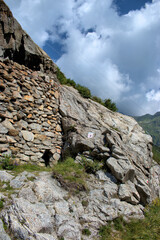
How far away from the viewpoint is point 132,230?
16.1 ft

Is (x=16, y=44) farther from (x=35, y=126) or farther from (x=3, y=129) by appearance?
(x=3, y=129)

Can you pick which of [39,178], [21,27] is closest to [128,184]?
[39,178]

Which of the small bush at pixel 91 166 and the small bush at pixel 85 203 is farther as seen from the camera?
the small bush at pixel 91 166

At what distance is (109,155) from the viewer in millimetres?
7977

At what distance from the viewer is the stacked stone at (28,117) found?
791 cm

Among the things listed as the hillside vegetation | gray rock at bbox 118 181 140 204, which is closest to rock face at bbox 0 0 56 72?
the hillside vegetation

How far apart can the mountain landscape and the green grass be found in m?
0.04

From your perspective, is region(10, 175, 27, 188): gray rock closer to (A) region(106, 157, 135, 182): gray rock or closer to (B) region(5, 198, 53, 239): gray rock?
(B) region(5, 198, 53, 239): gray rock

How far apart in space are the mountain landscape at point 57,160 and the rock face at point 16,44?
0.07 m

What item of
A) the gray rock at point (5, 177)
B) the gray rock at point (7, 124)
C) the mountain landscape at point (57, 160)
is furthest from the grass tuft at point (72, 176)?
the gray rock at point (7, 124)

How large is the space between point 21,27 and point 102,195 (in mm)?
11960

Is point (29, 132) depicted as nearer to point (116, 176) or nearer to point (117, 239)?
point (116, 176)

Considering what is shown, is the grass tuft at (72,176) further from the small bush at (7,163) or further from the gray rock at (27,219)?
the small bush at (7,163)

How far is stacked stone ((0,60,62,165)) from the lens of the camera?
26.0ft
